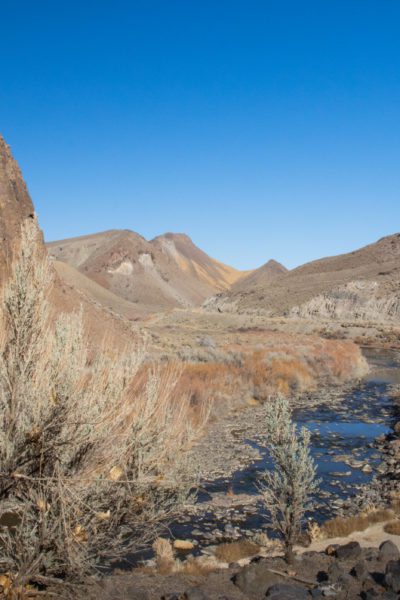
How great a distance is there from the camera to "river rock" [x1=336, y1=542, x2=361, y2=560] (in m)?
7.01

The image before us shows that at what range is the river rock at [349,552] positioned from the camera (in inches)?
276

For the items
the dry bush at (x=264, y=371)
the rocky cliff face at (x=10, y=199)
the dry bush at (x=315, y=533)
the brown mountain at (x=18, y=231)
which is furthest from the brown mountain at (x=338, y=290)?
the dry bush at (x=315, y=533)

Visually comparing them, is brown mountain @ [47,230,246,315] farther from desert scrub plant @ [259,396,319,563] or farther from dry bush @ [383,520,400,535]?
desert scrub plant @ [259,396,319,563]

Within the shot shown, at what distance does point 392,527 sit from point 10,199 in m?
14.9

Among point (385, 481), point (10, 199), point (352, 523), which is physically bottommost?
point (385, 481)

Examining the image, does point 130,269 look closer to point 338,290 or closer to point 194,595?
point 338,290

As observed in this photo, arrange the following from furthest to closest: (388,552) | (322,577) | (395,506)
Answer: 1. (395,506)
2. (388,552)
3. (322,577)

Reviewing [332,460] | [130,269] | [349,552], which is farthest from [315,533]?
[130,269]

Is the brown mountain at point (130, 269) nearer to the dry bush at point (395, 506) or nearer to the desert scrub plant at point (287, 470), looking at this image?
the dry bush at point (395, 506)

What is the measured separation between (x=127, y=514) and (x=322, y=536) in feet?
14.5

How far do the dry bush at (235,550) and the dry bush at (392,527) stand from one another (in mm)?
2238

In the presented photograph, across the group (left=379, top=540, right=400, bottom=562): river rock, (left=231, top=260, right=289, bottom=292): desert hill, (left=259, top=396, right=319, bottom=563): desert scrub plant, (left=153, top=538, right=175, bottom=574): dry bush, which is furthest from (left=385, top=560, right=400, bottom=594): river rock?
(left=231, top=260, right=289, bottom=292): desert hill

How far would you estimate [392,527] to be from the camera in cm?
860

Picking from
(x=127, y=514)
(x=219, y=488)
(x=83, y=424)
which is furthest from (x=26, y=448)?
(x=219, y=488)
